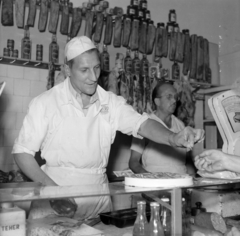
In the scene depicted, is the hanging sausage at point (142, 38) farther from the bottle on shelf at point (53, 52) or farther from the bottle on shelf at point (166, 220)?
the bottle on shelf at point (166, 220)

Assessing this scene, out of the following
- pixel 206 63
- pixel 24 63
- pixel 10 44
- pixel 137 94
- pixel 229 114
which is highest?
pixel 206 63

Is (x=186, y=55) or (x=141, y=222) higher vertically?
(x=186, y=55)

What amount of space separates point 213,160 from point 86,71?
3.96 feet

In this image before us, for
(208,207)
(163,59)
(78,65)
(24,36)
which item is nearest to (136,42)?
(163,59)

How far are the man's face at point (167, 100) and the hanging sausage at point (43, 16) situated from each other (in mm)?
1887

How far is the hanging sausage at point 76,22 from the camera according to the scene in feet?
16.8

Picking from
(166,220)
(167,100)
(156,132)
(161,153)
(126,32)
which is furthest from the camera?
(126,32)

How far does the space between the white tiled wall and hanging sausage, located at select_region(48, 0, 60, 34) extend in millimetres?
623

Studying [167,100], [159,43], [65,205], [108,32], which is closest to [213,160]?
[65,205]

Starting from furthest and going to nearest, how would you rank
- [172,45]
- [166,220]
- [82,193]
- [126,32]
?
[172,45] → [126,32] → [166,220] → [82,193]

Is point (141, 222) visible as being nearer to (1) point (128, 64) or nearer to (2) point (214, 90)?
(1) point (128, 64)

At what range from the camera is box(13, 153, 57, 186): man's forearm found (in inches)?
90.4

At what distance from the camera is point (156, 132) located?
2.48 m

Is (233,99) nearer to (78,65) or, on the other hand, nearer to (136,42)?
(78,65)
